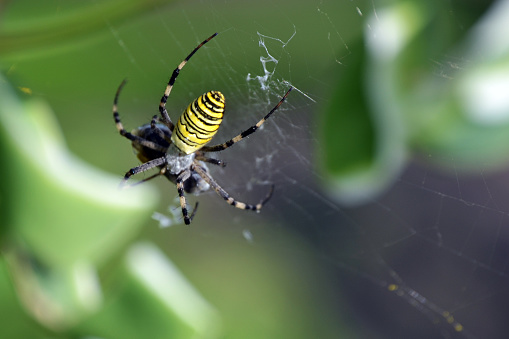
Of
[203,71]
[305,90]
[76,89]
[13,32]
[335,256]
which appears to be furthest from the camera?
[335,256]

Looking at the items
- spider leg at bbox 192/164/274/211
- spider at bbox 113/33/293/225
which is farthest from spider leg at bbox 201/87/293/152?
spider leg at bbox 192/164/274/211

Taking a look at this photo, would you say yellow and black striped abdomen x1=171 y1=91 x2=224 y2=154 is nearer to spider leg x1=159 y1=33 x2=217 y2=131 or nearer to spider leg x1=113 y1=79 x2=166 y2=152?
spider leg x1=159 y1=33 x2=217 y2=131

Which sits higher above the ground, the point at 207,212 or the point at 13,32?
the point at 13,32

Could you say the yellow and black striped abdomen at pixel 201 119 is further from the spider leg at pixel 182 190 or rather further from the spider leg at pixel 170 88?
the spider leg at pixel 182 190

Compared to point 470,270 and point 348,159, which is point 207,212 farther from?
point 348,159

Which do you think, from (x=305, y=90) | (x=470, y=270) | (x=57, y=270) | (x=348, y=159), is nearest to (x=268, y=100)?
(x=305, y=90)

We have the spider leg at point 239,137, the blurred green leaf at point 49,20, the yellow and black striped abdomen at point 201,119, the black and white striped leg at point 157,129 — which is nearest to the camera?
A: the blurred green leaf at point 49,20

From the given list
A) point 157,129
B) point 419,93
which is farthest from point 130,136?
point 419,93

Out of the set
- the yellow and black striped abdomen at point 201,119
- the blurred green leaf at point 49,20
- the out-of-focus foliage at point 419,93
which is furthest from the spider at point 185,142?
the out-of-focus foliage at point 419,93
